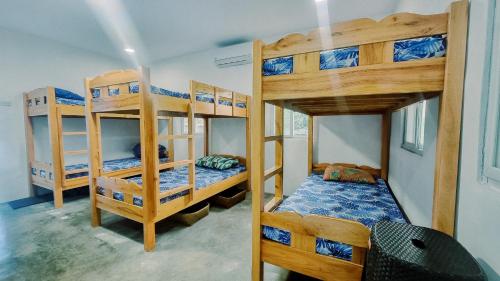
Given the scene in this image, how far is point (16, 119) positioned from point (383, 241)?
552cm

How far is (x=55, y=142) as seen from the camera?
335 centimetres

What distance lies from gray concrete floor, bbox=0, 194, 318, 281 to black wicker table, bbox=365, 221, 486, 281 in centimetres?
124

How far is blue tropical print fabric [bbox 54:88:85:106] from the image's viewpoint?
11.0 ft

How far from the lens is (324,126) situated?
11.3ft

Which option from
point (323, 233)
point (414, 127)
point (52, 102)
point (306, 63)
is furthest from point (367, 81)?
point (52, 102)

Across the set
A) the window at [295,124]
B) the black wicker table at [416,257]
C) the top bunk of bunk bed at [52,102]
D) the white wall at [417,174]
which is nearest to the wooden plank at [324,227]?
the black wicker table at [416,257]

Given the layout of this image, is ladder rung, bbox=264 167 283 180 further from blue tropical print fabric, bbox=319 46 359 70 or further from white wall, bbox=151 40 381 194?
white wall, bbox=151 40 381 194

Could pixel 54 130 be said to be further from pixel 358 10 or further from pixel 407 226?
pixel 358 10

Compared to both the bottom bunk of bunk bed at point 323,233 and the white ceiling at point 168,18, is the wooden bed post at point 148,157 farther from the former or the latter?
the white ceiling at point 168,18

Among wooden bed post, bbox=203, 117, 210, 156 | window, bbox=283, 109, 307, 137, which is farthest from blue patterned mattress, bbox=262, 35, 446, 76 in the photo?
wooden bed post, bbox=203, 117, 210, 156

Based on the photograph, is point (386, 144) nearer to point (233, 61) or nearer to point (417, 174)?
point (417, 174)

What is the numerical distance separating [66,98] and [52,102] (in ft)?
0.71

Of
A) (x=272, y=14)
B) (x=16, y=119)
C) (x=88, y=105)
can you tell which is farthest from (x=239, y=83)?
(x=16, y=119)

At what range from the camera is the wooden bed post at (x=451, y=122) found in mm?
993
